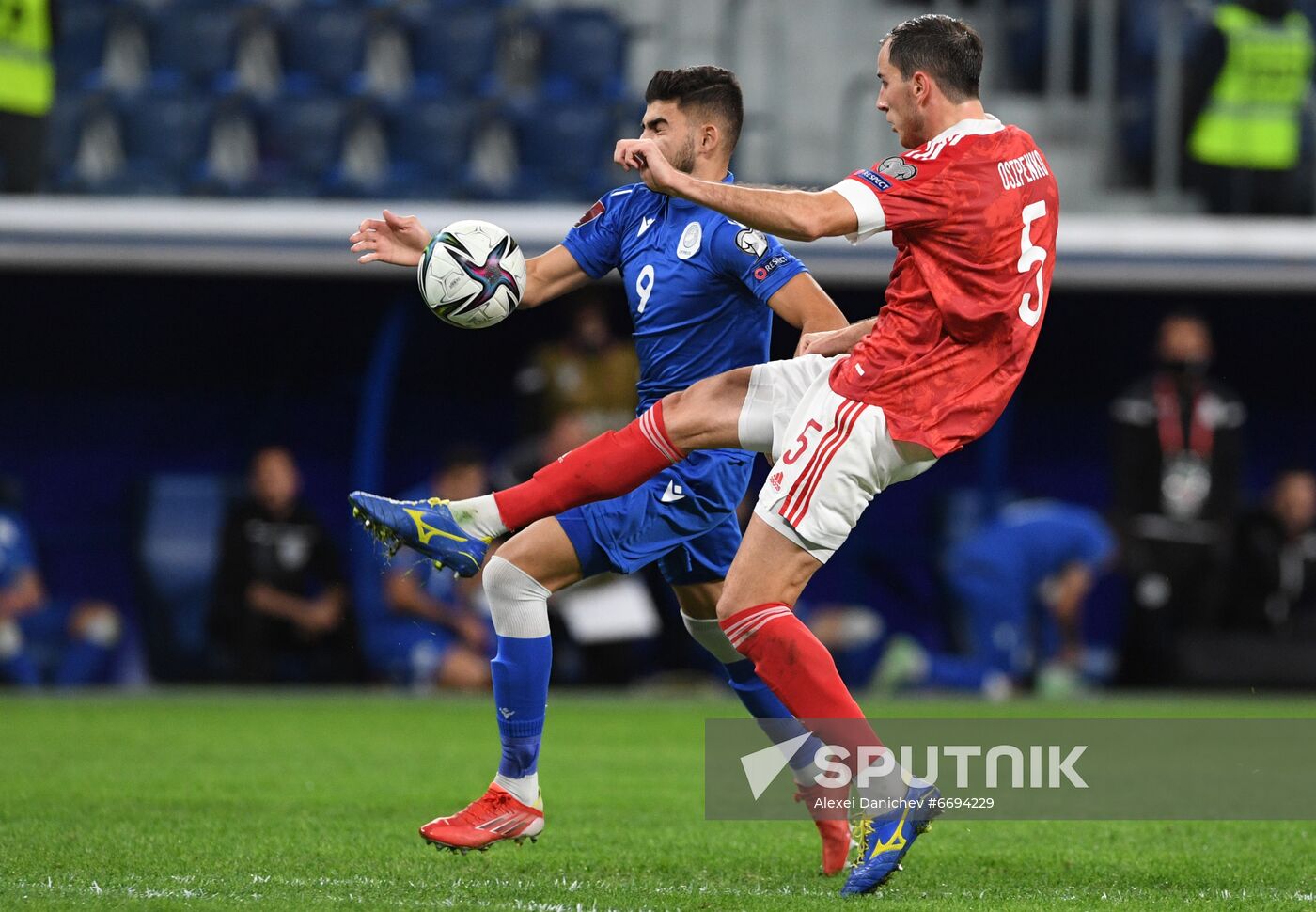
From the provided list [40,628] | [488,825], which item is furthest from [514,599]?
[40,628]

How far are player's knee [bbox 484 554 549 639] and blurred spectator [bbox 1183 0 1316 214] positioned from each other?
8149mm

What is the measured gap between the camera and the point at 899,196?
452 centimetres

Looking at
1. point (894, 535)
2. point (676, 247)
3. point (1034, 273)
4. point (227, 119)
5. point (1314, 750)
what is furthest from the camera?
point (894, 535)

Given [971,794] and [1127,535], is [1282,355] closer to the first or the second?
[1127,535]

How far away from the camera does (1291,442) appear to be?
44.6 feet

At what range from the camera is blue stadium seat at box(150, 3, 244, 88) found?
12.5m

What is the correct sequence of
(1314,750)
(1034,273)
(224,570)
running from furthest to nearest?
(224,570) → (1314,750) → (1034,273)

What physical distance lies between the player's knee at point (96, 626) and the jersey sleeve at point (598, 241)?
7.29m

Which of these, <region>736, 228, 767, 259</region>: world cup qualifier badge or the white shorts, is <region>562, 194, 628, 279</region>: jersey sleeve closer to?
<region>736, 228, 767, 259</region>: world cup qualifier badge

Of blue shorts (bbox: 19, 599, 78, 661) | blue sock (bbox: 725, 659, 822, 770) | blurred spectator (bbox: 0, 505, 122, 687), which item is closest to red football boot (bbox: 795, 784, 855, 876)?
blue sock (bbox: 725, 659, 822, 770)

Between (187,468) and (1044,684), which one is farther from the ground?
(187,468)

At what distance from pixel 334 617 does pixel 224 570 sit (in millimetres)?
707

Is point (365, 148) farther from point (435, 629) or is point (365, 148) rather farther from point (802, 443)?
point (802, 443)

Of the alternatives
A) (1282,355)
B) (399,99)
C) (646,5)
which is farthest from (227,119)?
(1282,355)
